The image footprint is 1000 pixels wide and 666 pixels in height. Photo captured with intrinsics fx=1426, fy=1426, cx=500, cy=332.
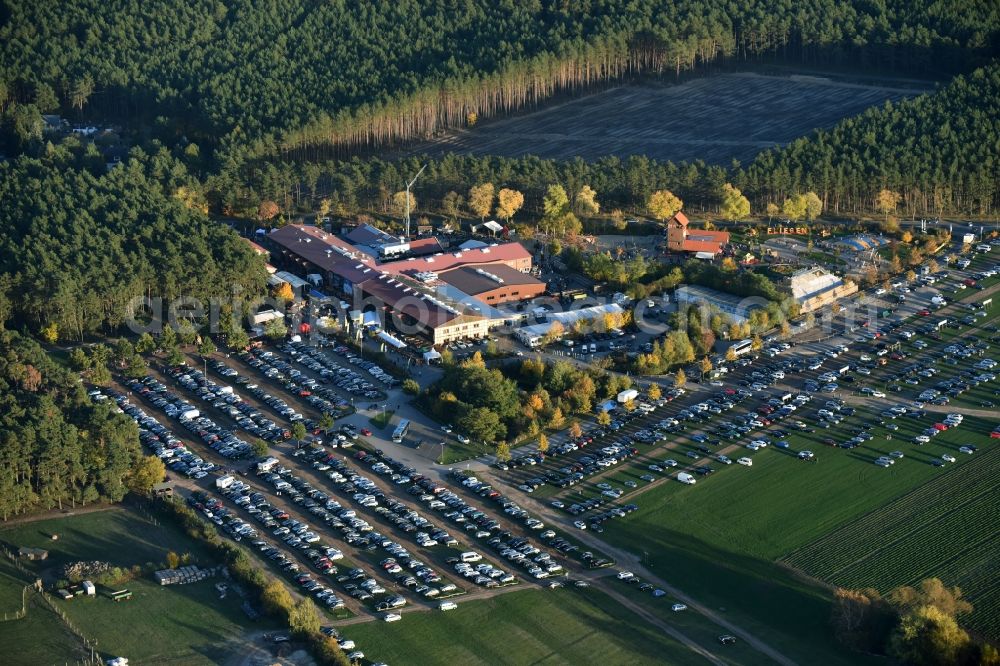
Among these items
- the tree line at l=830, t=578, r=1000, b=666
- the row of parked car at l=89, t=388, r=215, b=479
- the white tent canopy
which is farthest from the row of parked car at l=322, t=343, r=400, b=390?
the tree line at l=830, t=578, r=1000, b=666

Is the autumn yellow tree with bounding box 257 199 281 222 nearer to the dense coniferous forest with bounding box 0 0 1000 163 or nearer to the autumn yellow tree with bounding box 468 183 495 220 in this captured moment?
the dense coniferous forest with bounding box 0 0 1000 163

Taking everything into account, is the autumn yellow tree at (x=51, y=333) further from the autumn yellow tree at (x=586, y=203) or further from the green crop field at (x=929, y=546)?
the green crop field at (x=929, y=546)

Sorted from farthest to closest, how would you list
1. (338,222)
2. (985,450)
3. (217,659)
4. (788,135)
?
1. (788,135)
2. (338,222)
3. (985,450)
4. (217,659)

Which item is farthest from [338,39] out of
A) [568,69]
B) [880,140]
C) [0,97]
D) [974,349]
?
[974,349]

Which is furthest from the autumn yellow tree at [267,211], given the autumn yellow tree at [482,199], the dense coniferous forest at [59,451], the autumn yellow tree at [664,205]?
the dense coniferous forest at [59,451]

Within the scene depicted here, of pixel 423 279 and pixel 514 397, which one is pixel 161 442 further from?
pixel 423 279

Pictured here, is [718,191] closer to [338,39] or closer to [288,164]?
[288,164]
